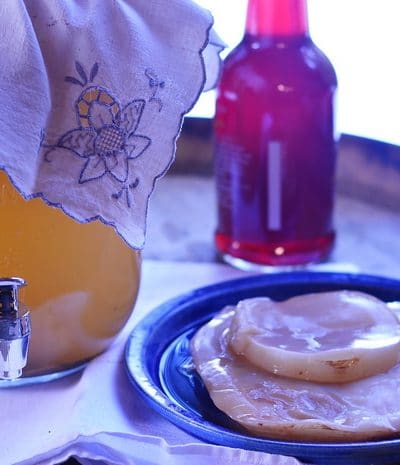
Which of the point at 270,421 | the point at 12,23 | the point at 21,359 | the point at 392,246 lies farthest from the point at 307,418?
the point at 392,246

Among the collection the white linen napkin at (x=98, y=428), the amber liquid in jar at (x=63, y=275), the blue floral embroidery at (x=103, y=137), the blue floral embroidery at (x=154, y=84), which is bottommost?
the white linen napkin at (x=98, y=428)

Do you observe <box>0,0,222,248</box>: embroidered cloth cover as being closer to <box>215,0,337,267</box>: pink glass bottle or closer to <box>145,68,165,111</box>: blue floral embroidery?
<box>145,68,165,111</box>: blue floral embroidery

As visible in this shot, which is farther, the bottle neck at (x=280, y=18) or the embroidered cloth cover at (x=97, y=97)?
the bottle neck at (x=280, y=18)

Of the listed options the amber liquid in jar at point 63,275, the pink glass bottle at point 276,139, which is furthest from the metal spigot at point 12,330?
the pink glass bottle at point 276,139

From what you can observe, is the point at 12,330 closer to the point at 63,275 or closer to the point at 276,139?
the point at 63,275

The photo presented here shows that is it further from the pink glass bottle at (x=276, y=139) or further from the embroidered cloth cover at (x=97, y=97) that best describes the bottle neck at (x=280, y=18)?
the embroidered cloth cover at (x=97, y=97)

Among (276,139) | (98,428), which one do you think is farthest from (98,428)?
(276,139)

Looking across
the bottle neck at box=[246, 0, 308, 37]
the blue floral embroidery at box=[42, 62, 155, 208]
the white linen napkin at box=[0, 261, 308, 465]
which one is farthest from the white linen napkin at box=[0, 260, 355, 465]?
the bottle neck at box=[246, 0, 308, 37]
